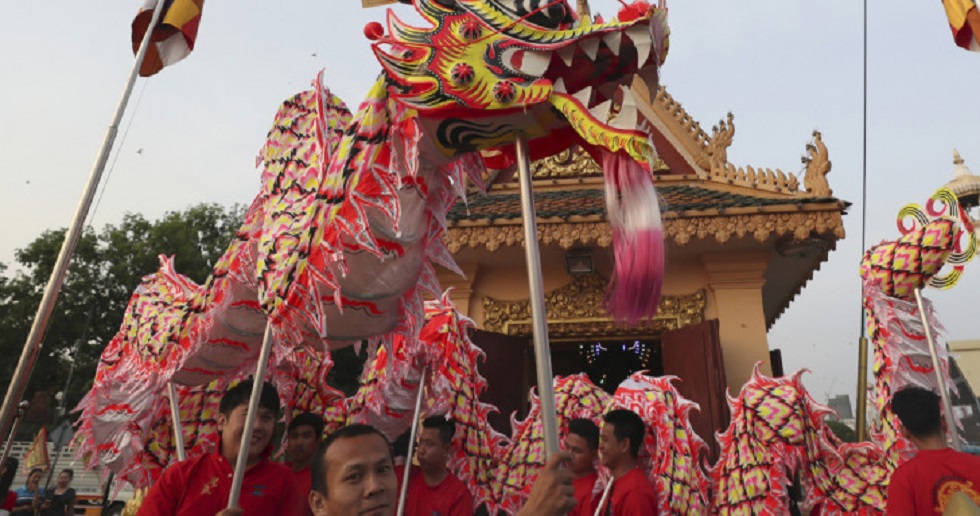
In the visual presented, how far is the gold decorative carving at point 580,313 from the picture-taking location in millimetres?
6859

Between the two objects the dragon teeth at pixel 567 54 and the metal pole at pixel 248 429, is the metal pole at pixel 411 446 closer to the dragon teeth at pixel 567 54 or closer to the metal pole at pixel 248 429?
the metal pole at pixel 248 429

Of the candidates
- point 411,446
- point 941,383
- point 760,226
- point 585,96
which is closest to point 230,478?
point 411,446

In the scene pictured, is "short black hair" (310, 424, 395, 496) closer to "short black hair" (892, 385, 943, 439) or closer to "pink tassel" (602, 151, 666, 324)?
"pink tassel" (602, 151, 666, 324)

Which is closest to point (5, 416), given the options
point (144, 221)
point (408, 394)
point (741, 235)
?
point (408, 394)

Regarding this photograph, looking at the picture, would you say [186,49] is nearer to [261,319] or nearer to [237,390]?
[261,319]

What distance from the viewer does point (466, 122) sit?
1.92 m

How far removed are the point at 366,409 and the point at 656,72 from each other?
7.64 feet

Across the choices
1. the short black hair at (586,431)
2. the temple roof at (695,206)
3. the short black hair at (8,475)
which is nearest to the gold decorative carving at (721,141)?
the temple roof at (695,206)

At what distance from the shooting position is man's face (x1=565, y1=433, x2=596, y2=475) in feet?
11.3

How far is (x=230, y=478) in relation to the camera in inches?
98.1

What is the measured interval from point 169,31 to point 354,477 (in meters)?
2.53

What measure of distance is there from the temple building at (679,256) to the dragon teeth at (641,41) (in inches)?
150

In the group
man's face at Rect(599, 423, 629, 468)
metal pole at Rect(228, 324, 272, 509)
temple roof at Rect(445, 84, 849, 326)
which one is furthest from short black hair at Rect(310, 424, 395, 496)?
temple roof at Rect(445, 84, 849, 326)

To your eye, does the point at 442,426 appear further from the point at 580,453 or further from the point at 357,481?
the point at 357,481
